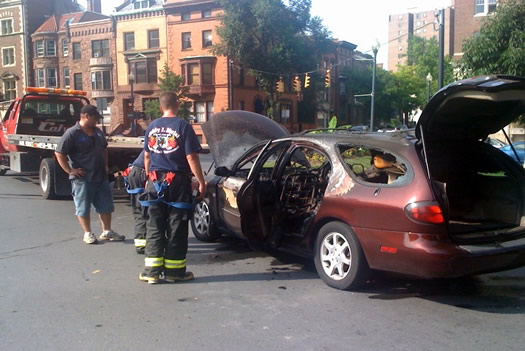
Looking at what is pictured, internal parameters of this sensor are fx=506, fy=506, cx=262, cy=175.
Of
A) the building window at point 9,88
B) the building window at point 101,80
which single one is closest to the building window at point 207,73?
the building window at point 101,80

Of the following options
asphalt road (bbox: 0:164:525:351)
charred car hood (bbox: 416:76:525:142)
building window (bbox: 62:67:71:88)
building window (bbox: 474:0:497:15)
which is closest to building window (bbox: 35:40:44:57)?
building window (bbox: 62:67:71:88)

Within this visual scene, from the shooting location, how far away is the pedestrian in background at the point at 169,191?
498cm

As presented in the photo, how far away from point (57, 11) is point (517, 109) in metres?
58.3

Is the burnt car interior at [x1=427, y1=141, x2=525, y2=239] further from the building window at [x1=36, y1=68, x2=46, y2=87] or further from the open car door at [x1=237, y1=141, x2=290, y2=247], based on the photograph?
the building window at [x1=36, y1=68, x2=46, y2=87]

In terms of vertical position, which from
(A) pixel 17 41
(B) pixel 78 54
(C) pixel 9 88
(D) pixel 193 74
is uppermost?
(A) pixel 17 41

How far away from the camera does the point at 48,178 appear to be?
1084 cm

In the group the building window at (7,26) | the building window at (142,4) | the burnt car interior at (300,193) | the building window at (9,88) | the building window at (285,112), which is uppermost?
the building window at (142,4)

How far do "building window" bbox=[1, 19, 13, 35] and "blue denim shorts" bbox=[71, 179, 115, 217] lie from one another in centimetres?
5333

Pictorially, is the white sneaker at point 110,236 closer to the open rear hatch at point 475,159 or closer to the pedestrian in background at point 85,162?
the pedestrian in background at point 85,162

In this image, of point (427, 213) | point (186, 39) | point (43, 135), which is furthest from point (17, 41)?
point (427, 213)

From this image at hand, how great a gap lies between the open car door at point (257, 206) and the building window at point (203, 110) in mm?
38600

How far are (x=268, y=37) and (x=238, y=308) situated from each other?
35401 mm

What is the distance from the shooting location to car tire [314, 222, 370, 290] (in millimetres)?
4613

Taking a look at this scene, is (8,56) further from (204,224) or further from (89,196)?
(204,224)
